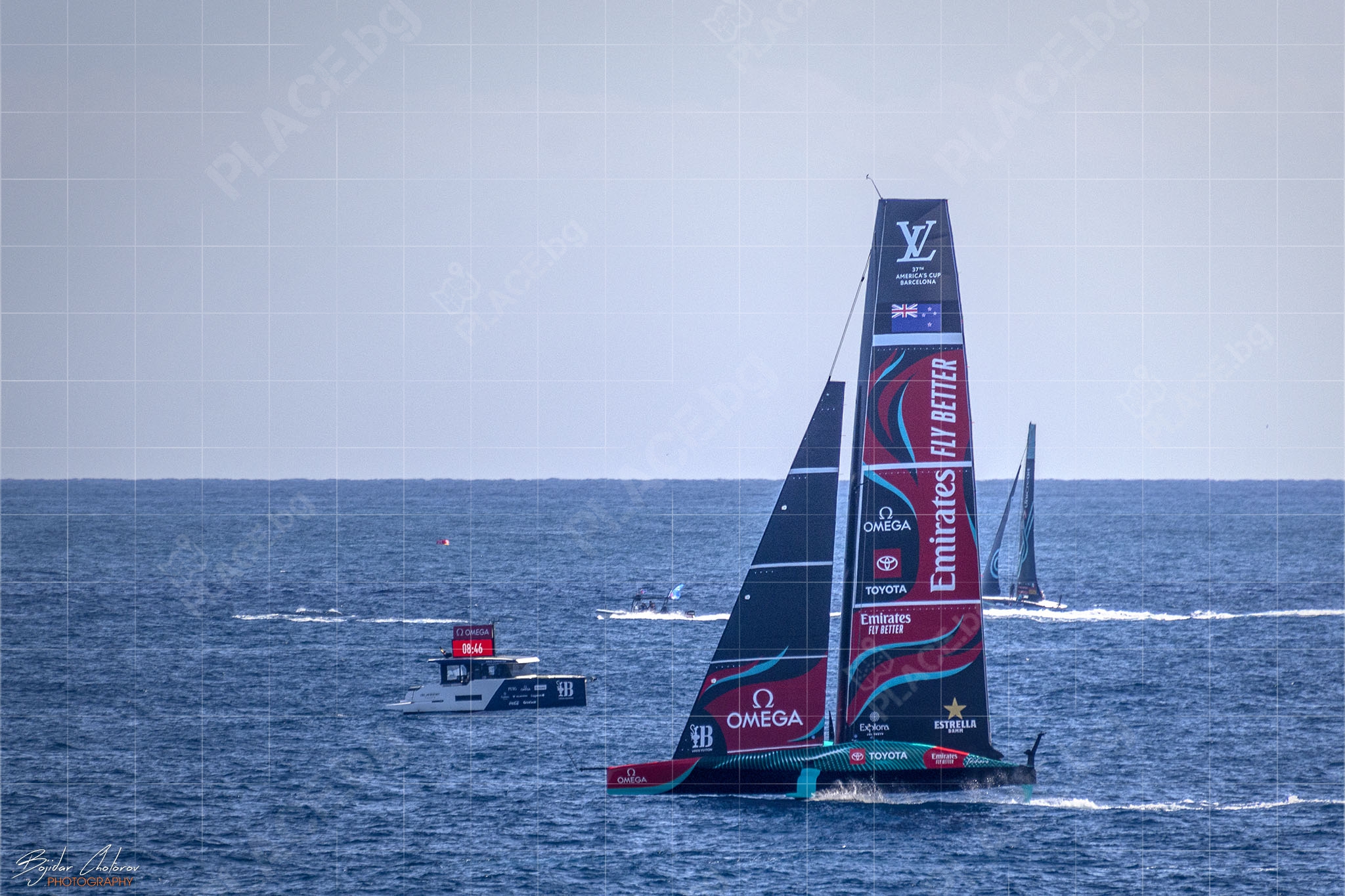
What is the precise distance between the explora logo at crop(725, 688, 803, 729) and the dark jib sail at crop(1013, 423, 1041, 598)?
52299mm

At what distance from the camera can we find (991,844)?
40.8m

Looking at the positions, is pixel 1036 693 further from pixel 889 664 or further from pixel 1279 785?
pixel 889 664

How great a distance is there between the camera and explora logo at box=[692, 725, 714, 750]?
131 feet

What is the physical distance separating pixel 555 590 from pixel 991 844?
78.1 meters

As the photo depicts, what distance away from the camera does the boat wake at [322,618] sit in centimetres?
9650

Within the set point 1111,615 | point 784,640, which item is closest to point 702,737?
point 784,640

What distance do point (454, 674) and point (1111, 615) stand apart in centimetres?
5577

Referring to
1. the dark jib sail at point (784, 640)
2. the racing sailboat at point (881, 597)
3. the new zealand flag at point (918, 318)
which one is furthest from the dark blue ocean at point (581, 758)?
the new zealand flag at point (918, 318)

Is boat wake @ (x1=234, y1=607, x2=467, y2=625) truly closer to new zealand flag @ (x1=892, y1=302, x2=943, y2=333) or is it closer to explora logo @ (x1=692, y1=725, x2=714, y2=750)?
explora logo @ (x1=692, y1=725, x2=714, y2=750)

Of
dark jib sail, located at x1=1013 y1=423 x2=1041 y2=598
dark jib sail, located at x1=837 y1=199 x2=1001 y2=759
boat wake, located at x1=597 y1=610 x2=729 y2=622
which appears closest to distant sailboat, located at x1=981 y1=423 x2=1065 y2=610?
dark jib sail, located at x1=1013 y1=423 x2=1041 y2=598

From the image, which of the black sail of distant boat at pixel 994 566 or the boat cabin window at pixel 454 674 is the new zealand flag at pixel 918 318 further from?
the black sail of distant boat at pixel 994 566

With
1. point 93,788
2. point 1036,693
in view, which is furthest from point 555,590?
point 93,788

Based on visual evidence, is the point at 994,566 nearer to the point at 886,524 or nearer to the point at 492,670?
the point at 492,670

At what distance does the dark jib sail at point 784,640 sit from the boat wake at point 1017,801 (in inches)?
76.9
